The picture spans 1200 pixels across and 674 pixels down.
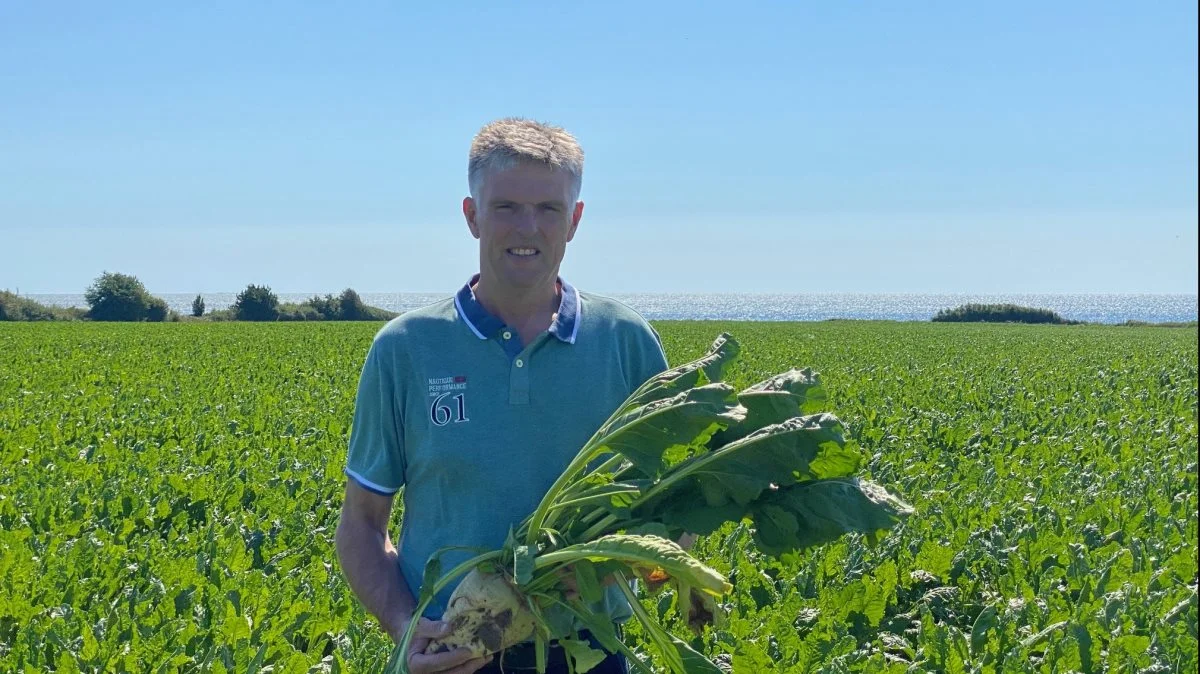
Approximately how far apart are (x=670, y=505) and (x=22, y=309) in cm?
6107

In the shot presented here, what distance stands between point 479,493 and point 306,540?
3942 mm

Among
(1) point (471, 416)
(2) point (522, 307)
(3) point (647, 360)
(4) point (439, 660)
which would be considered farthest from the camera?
(3) point (647, 360)

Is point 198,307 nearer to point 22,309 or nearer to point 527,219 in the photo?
point 22,309

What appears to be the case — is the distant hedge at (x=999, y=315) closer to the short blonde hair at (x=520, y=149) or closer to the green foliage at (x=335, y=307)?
the green foliage at (x=335, y=307)

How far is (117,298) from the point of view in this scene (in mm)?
61875

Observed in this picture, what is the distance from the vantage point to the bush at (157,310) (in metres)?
63.1

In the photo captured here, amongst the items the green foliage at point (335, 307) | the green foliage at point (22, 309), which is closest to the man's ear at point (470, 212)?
the green foliage at point (22, 309)

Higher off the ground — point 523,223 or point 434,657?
point 523,223

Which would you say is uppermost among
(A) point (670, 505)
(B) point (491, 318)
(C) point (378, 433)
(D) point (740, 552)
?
(B) point (491, 318)

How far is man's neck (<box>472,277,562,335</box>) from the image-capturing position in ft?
8.21

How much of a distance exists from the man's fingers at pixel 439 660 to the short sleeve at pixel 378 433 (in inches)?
17.8

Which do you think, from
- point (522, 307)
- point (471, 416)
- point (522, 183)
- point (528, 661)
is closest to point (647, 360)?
point (522, 307)

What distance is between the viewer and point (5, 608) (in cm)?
450

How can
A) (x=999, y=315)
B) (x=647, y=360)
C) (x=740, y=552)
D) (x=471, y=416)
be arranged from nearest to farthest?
(x=471, y=416) → (x=647, y=360) → (x=740, y=552) → (x=999, y=315)
